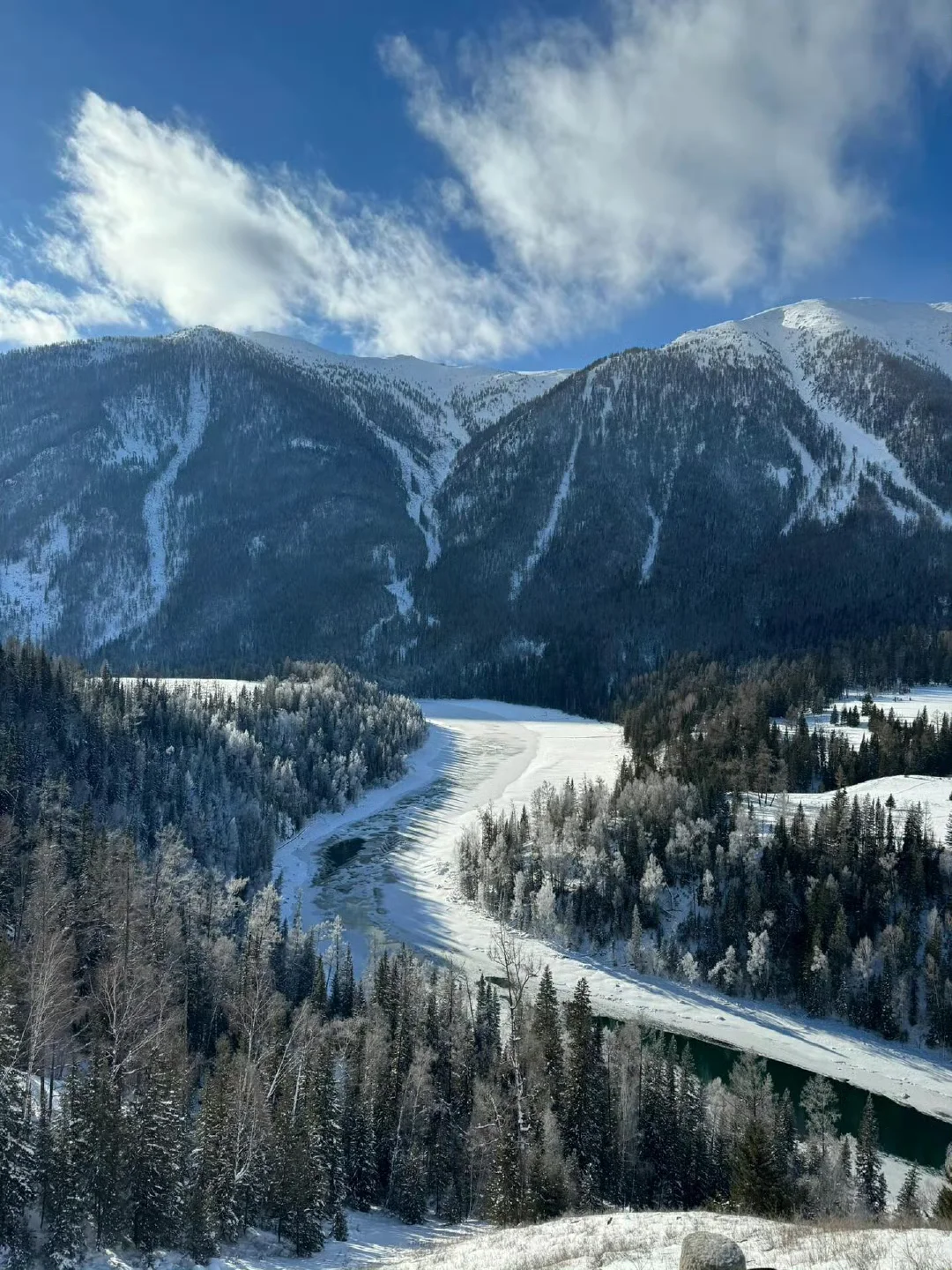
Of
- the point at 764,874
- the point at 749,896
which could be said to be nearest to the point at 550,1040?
the point at 749,896

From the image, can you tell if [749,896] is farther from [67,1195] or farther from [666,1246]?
[67,1195]

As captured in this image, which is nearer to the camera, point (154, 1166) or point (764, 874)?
point (154, 1166)

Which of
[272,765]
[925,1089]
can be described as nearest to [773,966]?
[925,1089]

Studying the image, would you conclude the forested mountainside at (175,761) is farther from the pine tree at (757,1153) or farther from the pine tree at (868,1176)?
the pine tree at (868,1176)

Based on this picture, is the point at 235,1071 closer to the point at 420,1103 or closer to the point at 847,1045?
the point at 420,1103

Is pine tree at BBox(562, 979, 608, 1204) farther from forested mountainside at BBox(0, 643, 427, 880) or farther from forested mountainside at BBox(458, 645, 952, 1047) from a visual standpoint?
forested mountainside at BBox(0, 643, 427, 880)
